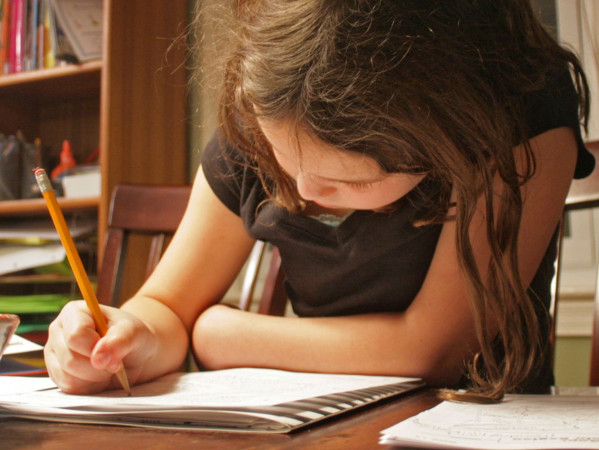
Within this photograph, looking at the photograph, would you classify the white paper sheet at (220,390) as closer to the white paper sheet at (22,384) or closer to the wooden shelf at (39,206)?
the white paper sheet at (22,384)

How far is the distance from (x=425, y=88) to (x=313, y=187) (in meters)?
0.14

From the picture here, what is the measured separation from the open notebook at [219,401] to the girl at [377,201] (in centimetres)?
5

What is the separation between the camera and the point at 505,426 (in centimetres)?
39

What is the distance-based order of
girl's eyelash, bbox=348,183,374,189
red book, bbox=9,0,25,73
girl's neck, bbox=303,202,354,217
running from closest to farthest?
girl's eyelash, bbox=348,183,374,189, girl's neck, bbox=303,202,354,217, red book, bbox=9,0,25,73

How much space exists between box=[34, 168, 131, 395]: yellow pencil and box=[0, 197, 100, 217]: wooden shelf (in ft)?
3.39

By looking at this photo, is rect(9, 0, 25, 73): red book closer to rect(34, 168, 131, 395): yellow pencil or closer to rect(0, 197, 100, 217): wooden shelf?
rect(0, 197, 100, 217): wooden shelf

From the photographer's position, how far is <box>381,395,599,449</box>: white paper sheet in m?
0.33

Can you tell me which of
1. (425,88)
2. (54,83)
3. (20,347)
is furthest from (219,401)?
(54,83)

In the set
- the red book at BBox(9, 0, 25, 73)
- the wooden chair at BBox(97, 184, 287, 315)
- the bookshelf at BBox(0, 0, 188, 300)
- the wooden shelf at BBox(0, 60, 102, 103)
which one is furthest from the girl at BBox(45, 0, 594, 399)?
the red book at BBox(9, 0, 25, 73)

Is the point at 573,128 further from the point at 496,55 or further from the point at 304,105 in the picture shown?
the point at 304,105

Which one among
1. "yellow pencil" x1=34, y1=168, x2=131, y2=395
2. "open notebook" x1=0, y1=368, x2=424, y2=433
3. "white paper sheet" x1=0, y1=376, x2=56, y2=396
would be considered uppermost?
"yellow pencil" x1=34, y1=168, x2=131, y2=395

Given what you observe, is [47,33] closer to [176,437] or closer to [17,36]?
[17,36]

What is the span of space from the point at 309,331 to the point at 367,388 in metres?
0.17

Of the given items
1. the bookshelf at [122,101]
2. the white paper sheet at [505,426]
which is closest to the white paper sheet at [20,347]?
the white paper sheet at [505,426]
